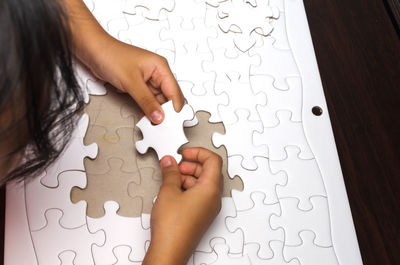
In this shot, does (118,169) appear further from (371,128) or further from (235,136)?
(371,128)

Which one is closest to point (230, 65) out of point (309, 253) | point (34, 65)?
point (309, 253)

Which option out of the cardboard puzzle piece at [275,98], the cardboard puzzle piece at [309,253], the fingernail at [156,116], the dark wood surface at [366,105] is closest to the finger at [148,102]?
the fingernail at [156,116]

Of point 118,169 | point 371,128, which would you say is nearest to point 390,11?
point 371,128

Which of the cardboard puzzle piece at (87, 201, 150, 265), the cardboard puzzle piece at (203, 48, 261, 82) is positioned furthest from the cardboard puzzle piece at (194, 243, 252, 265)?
the cardboard puzzle piece at (203, 48, 261, 82)

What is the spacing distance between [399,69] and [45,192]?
0.83 metres

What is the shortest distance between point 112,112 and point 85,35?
5.7 inches

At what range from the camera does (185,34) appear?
0.95m

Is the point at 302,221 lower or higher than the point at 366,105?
lower

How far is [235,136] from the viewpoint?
870 millimetres

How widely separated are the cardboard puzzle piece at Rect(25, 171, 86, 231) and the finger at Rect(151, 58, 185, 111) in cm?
20

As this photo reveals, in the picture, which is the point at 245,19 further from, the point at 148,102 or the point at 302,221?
the point at 302,221

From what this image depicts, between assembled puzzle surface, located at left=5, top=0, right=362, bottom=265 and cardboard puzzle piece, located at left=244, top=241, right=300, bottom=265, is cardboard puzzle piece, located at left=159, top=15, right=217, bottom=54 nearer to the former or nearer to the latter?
assembled puzzle surface, located at left=5, top=0, right=362, bottom=265

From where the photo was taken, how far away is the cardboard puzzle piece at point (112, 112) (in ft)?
2.80

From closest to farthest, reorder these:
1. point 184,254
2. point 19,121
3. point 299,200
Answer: point 19,121, point 184,254, point 299,200
